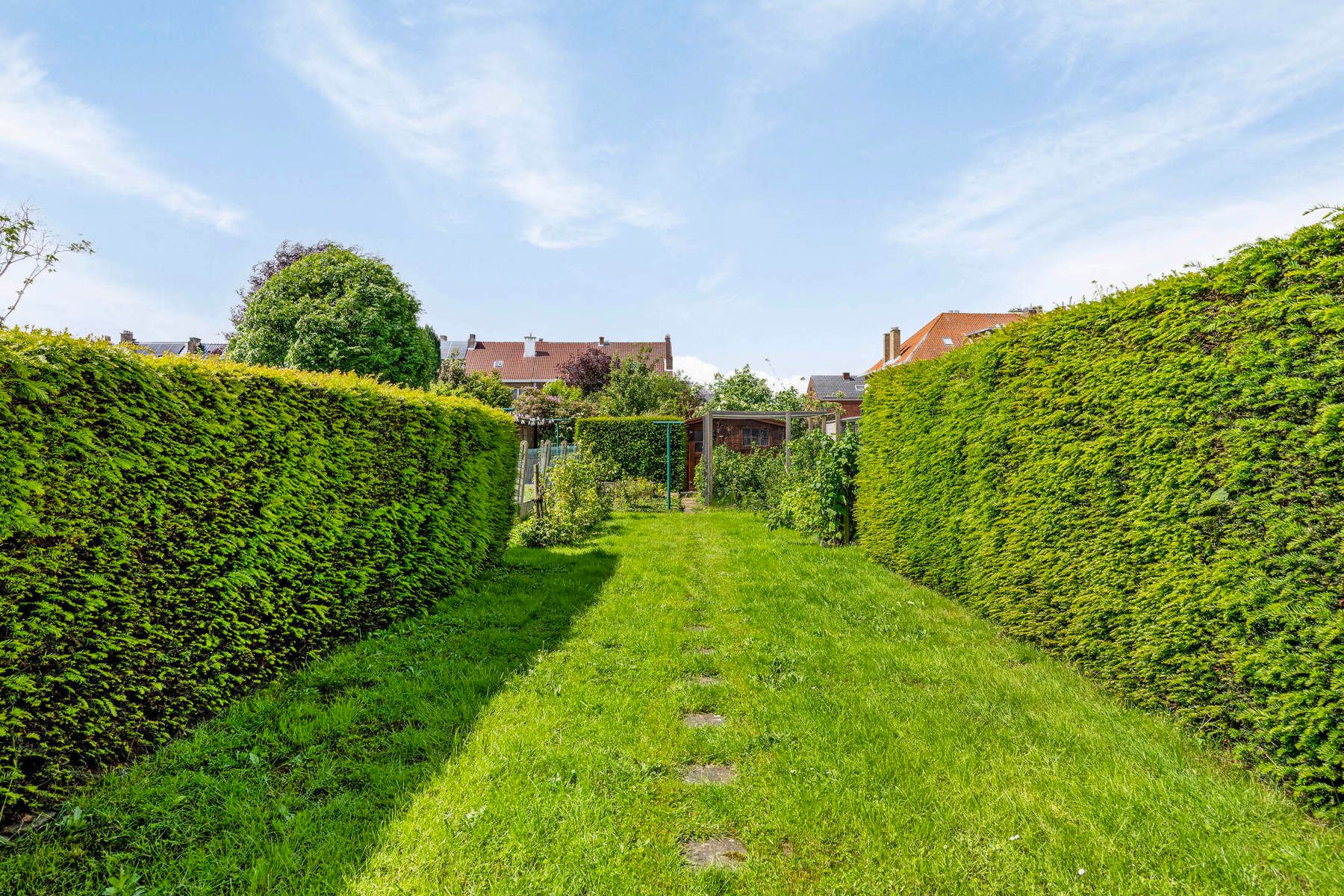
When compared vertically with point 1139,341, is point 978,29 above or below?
above

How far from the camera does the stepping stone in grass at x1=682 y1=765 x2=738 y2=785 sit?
2816 mm

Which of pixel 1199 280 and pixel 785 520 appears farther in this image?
pixel 785 520

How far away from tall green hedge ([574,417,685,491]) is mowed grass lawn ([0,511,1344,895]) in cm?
1231

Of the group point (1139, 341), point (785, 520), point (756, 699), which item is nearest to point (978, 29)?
point (1139, 341)

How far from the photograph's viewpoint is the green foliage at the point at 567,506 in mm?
9680

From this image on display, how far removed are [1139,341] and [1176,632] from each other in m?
1.71

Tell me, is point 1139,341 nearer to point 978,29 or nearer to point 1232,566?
point 1232,566

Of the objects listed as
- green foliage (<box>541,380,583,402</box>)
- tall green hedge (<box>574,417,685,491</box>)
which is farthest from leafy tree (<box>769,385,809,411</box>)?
tall green hedge (<box>574,417,685,491</box>)

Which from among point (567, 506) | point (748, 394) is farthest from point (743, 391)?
point (567, 506)

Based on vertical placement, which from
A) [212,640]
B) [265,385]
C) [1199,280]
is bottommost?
[212,640]

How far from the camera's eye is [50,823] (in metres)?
2.40

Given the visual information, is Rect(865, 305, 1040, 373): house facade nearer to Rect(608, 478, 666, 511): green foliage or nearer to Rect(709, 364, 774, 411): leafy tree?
Rect(709, 364, 774, 411): leafy tree

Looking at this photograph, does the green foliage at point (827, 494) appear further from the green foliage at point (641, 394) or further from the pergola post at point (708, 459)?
the green foliage at point (641, 394)

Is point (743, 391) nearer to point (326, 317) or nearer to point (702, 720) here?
point (326, 317)
